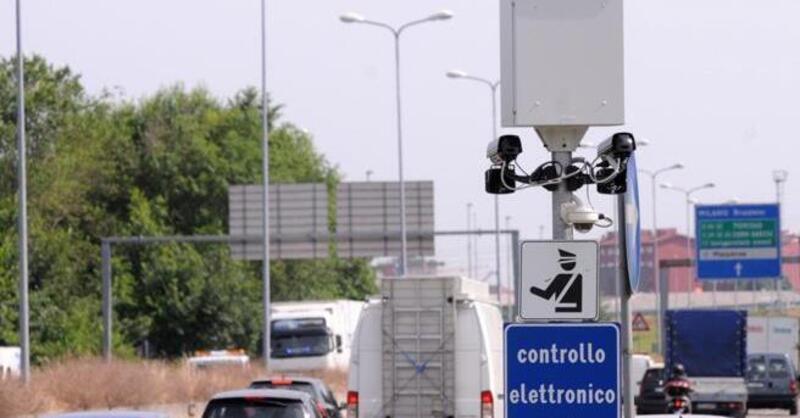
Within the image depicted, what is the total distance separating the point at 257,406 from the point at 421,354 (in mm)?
6538

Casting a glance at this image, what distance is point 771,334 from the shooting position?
66812 millimetres

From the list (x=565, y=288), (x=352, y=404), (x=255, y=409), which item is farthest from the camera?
(x=352, y=404)

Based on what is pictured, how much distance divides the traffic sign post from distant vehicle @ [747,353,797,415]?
4189 cm

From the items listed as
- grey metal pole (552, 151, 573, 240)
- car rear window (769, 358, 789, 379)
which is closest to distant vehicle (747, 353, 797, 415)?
car rear window (769, 358, 789, 379)

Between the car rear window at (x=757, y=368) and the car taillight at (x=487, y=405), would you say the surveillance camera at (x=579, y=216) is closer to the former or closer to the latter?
the car taillight at (x=487, y=405)

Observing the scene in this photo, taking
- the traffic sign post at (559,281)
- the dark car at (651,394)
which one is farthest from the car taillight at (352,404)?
the dark car at (651,394)

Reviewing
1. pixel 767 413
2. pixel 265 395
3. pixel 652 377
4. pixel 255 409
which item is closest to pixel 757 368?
pixel 767 413

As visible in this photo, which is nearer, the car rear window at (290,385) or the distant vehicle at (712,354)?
the car rear window at (290,385)

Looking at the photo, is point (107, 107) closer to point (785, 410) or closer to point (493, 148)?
point (785, 410)

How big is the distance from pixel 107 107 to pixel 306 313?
36323 millimetres

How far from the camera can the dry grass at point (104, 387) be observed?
1511 inches

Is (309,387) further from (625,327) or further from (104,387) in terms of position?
(625,327)

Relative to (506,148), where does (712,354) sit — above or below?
below

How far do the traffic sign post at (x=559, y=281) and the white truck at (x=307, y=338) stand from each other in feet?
159
